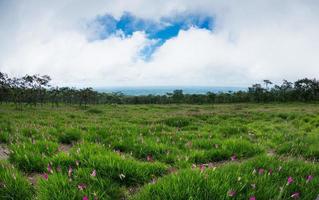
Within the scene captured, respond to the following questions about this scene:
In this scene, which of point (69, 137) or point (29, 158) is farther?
point (69, 137)

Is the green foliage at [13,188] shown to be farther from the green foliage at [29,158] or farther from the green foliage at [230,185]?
the green foliage at [230,185]

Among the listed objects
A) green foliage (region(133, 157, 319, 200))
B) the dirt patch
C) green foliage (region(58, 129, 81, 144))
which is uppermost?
green foliage (region(133, 157, 319, 200))

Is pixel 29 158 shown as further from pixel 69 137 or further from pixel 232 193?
pixel 232 193

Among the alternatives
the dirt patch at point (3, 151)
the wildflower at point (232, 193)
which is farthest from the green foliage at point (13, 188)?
the wildflower at point (232, 193)

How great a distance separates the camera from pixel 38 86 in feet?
282

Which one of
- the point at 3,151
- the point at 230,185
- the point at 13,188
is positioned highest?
the point at 230,185

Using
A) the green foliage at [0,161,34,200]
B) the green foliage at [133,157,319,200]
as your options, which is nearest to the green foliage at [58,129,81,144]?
the green foliage at [0,161,34,200]

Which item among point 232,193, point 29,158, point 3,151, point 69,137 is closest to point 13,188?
point 29,158

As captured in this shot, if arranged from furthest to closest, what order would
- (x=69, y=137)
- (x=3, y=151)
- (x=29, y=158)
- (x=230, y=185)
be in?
(x=69, y=137), (x=3, y=151), (x=29, y=158), (x=230, y=185)

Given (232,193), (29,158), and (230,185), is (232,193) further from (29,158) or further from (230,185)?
(29,158)

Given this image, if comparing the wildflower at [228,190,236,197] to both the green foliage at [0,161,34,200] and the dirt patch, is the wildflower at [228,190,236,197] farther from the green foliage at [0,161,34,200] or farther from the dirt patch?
the dirt patch

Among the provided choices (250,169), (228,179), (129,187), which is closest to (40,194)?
(129,187)

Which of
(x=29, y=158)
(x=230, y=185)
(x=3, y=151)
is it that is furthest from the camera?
(x=3, y=151)

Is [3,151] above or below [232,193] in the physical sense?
below
